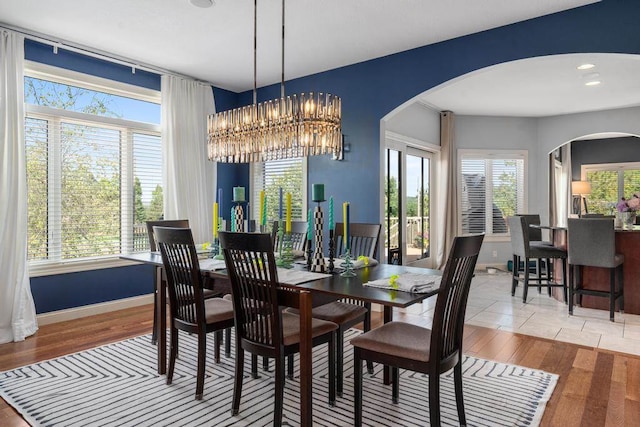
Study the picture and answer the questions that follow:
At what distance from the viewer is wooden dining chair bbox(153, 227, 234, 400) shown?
2.43 meters

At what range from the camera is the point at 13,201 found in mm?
3584

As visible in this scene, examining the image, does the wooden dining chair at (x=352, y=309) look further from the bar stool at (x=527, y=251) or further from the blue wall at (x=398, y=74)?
the bar stool at (x=527, y=251)

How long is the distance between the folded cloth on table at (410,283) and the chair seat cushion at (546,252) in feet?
10.5

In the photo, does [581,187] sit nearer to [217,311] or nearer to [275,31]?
[275,31]

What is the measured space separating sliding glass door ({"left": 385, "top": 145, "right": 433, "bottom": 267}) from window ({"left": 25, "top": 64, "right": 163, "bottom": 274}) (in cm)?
303

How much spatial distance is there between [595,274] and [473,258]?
3415mm

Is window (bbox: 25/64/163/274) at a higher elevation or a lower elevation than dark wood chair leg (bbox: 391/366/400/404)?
higher

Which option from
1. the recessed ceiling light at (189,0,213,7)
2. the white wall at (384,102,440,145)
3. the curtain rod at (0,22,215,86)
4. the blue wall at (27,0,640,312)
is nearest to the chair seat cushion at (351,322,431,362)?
the blue wall at (27,0,640,312)

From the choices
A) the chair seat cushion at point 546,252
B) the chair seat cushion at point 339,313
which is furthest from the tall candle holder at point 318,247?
the chair seat cushion at point 546,252

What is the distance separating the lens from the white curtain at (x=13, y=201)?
3.53 metres

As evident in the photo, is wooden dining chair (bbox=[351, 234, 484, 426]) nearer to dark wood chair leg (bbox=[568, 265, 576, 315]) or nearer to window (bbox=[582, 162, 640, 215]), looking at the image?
dark wood chair leg (bbox=[568, 265, 576, 315])

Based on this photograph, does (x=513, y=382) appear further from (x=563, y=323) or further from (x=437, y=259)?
(x=437, y=259)

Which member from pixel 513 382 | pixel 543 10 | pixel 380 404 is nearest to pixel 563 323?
pixel 513 382

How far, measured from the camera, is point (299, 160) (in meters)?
5.24
